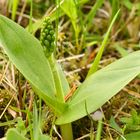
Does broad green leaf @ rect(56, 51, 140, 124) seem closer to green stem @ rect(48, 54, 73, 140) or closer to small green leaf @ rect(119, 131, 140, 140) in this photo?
green stem @ rect(48, 54, 73, 140)

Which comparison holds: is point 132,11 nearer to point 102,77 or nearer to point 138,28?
point 138,28

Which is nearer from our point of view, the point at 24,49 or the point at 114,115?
the point at 24,49

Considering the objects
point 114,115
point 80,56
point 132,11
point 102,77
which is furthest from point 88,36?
point 102,77

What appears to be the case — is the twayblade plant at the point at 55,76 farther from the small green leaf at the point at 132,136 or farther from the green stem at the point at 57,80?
the small green leaf at the point at 132,136

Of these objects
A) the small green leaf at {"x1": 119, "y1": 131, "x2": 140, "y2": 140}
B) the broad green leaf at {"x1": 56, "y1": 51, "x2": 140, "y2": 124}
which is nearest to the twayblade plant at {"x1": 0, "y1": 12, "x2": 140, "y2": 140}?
the broad green leaf at {"x1": 56, "y1": 51, "x2": 140, "y2": 124}

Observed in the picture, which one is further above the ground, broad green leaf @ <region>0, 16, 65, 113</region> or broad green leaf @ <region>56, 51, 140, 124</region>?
broad green leaf @ <region>0, 16, 65, 113</region>

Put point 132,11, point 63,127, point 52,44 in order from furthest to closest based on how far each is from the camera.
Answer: point 132,11 → point 63,127 → point 52,44

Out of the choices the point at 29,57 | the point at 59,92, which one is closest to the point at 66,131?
the point at 59,92
